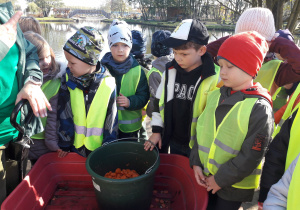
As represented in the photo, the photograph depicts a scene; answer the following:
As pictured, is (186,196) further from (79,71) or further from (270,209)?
(79,71)

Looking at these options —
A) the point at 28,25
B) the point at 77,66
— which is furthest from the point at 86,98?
the point at 28,25

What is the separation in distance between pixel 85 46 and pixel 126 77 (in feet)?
2.01

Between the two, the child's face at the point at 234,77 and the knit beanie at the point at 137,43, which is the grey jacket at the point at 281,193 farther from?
the knit beanie at the point at 137,43

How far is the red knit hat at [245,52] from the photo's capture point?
1.38 m

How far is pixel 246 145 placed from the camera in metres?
1.37

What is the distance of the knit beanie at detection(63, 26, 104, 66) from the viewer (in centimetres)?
180

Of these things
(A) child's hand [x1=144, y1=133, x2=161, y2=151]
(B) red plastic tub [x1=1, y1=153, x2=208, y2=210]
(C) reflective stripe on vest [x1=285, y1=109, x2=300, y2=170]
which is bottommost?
(B) red plastic tub [x1=1, y1=153, x2=208, y2=210]

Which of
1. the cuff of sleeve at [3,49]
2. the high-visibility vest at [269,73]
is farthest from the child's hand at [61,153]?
the high-visibility vest at [269,73]

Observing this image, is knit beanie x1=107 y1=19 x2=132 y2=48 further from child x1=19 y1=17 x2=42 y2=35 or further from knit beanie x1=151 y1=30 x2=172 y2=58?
child x1=19 y1=17 x2=42 y2=35

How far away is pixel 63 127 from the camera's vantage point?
1996 millimetres

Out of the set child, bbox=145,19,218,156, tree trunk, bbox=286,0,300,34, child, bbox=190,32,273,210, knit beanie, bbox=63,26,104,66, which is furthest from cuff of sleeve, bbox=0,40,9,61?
tree trunk, bbox=286,0,300,34

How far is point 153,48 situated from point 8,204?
7.26 ft

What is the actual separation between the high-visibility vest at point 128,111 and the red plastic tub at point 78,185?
21.7 inches

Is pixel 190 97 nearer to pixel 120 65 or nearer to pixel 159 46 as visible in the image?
pixel 120 65
